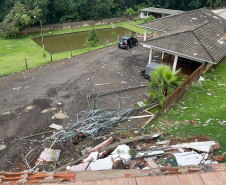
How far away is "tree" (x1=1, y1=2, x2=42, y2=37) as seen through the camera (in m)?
29.4

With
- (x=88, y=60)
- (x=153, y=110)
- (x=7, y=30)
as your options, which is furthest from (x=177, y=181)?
(x=7, y=30)

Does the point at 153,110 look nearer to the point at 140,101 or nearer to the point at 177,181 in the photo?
the point at 140,101

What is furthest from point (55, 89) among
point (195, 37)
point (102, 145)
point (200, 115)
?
point (195, 37)

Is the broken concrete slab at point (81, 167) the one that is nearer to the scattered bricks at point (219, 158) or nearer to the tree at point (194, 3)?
the scattered bricks at point (219, 158)

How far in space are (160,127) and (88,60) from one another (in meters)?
11.7

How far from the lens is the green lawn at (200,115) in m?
9.15

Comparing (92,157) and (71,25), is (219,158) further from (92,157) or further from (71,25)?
(71,25)

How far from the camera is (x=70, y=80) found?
623 inches

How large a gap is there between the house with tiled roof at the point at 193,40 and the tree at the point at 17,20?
64.1ft

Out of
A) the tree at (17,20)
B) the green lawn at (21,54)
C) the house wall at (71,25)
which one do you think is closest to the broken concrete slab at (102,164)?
Answer: the green lawn at (21,54)

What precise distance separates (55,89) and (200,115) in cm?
938

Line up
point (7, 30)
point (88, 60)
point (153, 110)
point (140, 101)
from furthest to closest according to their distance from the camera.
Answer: point (7, 30)
point (88, 60)
point (140, 101)
point (153, 110)

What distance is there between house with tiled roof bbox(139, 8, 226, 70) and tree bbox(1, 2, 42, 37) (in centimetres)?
1955

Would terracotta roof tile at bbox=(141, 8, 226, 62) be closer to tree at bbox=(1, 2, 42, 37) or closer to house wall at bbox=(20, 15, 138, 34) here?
tree at bbox=(1, 2, 42, 37)
